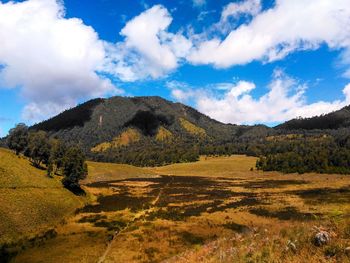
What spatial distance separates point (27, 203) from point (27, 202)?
52 cm

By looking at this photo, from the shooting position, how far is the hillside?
161 feet

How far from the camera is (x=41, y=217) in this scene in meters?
57.5

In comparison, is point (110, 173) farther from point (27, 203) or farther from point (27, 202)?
point (27, 203)

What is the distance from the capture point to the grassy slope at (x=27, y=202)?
4984 centimetres

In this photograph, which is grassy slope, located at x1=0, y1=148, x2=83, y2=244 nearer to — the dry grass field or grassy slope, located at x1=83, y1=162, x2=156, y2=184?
the dry grass field

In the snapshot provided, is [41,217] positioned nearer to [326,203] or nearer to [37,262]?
[37,262]

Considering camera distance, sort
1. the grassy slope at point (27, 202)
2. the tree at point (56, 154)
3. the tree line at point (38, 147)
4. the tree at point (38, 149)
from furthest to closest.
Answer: the tree at point (38, 149)
the tree line at point (38, 147)
the tree at point (56, 154)
the grassy slope at point (27, 202)

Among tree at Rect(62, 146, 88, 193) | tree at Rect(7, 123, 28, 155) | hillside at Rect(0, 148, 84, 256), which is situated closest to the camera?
hillside at Rect(0, 148, 84, 256)

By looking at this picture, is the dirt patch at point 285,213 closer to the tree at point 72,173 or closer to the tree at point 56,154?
the tree at point 72,173

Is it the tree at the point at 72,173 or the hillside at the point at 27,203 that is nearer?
the hillside at the point at 27,203

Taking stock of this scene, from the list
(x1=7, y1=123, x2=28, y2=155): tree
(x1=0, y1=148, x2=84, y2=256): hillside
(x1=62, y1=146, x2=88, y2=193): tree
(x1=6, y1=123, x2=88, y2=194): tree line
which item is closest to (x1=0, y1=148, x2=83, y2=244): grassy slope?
(x1=0, y1=148, x2=84, y2=256): hillside

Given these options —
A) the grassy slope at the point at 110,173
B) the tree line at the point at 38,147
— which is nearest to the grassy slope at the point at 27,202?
the tree line at the point at 38,147

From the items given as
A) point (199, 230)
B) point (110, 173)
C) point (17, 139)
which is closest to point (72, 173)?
point (17, 139)

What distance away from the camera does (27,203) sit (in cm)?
6062
